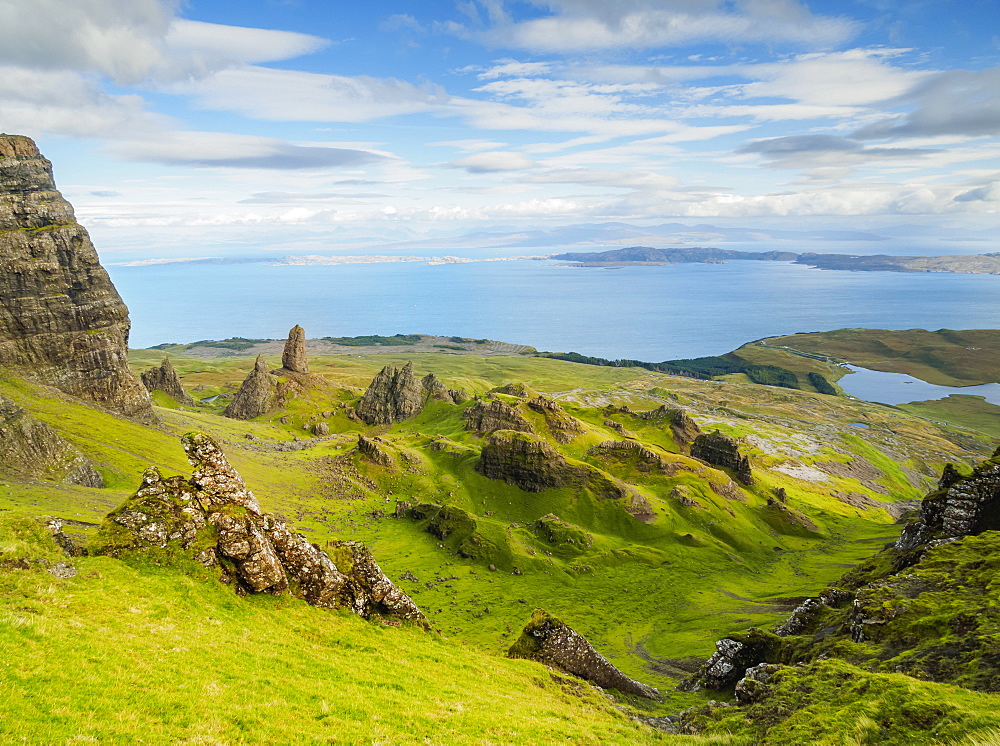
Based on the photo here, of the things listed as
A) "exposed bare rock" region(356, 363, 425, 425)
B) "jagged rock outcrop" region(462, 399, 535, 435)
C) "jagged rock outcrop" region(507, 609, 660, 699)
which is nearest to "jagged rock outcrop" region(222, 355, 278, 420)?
"exposed bare rock" region(356, 363, 425, 425)

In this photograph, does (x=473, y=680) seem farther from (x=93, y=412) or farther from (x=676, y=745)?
(x=93, y=412)

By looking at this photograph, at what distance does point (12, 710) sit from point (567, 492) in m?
109

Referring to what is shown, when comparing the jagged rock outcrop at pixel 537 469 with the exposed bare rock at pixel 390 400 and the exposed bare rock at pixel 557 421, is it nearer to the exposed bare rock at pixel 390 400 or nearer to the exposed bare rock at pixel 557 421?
the exposed bare rock at pixel 557 421

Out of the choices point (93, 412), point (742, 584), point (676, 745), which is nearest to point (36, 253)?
point (93, 412)

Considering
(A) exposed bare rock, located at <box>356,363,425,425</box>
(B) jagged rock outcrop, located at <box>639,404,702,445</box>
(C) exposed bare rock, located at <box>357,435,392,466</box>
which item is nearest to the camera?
(C) exposed bare rock, located at <box>357,435,392,466</box>

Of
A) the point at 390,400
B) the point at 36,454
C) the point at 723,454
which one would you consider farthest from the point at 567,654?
the point at 390,400

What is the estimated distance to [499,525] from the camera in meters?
103

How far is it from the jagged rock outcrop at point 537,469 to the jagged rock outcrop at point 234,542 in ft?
285

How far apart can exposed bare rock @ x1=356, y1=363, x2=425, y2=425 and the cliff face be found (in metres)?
71.8

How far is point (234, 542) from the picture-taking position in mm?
27328

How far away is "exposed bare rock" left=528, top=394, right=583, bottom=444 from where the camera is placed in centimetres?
14350

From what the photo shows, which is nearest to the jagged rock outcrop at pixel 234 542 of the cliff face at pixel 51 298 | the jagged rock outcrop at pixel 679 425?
the cliff face at pixel 51 298

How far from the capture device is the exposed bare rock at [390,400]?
174375mm

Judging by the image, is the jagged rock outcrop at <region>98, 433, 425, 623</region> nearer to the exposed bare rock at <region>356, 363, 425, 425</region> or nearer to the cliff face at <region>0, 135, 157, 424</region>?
the cliff face at <region>0, 135, 157, 424</region>
